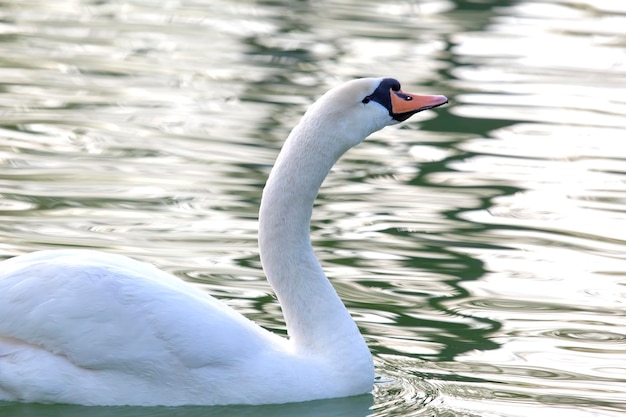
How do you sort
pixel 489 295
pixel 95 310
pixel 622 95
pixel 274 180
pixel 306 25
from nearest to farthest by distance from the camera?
pixel 95 310
pixel 274 180
pixel 489 295
pixel 622 95
pixel 306 25

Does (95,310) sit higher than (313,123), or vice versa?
(313,123)

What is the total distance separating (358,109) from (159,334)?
4.32ft

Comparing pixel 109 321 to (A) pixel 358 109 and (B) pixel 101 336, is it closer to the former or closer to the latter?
(B) pixel 101 336

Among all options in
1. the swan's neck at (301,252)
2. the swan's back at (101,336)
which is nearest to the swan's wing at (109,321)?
the swan's back at (101,336)

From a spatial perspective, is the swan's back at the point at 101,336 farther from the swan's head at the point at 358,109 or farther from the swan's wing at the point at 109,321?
the swan's head at the point at 358,109

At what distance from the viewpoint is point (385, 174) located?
436 inches

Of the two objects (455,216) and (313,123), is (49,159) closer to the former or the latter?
(455,216)

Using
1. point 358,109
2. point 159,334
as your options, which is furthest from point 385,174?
point 159,334

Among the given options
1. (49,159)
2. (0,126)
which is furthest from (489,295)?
(0,126)

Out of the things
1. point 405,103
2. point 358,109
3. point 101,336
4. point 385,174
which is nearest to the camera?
point 101,336

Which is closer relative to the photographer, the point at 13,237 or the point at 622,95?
the point at 13,237

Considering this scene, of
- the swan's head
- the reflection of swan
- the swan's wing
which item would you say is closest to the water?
the reflection of swan

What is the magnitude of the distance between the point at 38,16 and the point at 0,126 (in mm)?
5822

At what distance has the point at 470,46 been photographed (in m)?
16.5
